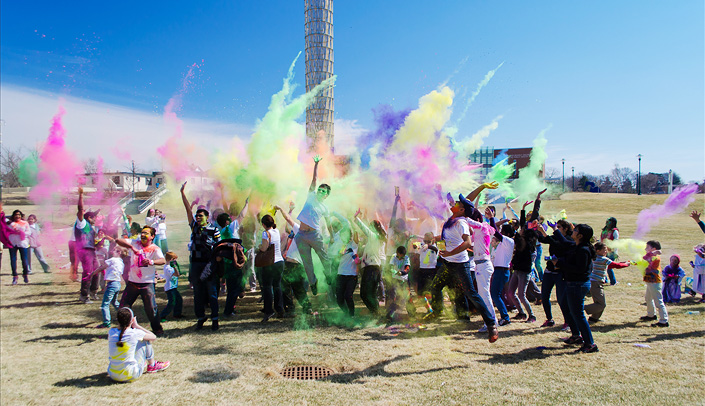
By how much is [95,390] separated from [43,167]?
132 inches

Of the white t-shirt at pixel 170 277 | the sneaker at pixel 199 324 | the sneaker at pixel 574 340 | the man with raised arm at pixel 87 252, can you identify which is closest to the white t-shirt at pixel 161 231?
the man with raised arm at pixel 87 252

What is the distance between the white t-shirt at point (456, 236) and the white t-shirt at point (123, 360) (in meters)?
4.12

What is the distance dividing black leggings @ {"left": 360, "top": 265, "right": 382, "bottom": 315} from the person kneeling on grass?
319 centimetres

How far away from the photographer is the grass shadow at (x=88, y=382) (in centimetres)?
418

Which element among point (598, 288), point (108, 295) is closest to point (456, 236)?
point (598, 288)

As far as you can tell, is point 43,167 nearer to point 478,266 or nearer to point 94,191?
point 94,191

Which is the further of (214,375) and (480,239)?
(480,239)

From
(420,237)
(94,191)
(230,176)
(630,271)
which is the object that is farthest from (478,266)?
(630,271)

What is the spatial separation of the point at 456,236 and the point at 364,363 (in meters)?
2.08

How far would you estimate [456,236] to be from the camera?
5324 mm

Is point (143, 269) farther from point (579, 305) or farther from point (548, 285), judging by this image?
point (548, 285)

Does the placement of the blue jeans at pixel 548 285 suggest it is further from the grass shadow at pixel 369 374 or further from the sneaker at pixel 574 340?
the grass shadow at pixel 369 374

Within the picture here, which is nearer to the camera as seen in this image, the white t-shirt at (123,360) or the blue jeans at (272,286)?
the white t-shirt at (123,360)

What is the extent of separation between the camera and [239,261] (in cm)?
612
